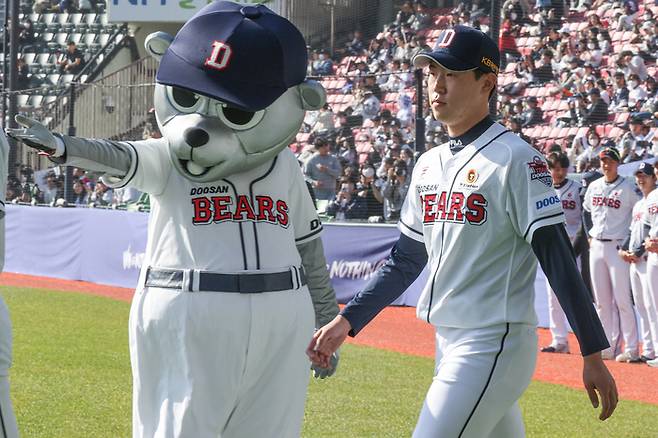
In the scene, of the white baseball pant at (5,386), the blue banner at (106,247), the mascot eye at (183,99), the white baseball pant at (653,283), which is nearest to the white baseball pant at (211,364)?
the white baseball pant at (5,386)

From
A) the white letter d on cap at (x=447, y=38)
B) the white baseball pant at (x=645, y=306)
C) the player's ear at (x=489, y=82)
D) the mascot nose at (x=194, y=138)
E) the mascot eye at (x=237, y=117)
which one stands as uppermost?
the white letter d on cap at (x=447, y=38)

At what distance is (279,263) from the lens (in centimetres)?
443

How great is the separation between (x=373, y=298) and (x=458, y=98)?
34.0 inches

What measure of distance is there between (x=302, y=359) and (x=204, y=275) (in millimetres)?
551

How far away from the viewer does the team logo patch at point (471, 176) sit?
4.20 meters

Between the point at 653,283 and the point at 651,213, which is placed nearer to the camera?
the point at 651,213

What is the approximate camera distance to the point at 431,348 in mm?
12391

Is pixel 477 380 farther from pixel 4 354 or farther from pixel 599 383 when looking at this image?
pixel 4 354

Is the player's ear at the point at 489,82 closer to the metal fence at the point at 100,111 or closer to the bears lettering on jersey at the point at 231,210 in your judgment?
the bears lettering on jersey at the point at 231,210

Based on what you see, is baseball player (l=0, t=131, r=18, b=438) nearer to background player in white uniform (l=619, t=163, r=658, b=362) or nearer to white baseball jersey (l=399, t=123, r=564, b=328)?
white baseball jersey (l=399, t=123, r=564, b=328)

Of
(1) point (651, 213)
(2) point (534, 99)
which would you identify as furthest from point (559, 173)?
(2) point (534, 99)

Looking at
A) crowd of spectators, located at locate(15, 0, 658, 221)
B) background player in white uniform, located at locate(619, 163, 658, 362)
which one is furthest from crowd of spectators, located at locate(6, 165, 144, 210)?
background player in white uniform, located at locate(619, 163, 658, 362)

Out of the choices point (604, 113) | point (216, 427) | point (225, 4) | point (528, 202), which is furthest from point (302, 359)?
point (604, 113)

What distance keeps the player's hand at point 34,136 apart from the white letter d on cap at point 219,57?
803 mm
